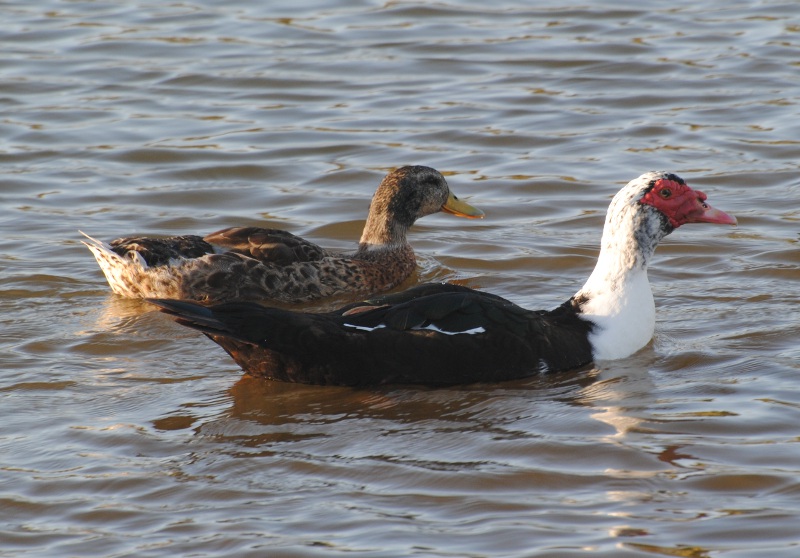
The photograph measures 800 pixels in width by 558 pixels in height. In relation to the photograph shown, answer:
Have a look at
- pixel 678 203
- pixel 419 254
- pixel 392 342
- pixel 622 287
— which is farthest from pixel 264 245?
pixel 678 203

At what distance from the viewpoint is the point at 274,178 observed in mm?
12797

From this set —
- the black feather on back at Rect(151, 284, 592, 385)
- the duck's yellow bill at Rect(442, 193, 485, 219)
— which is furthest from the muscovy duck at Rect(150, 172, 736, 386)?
the duck's yellow bill at Rect(442, 193, 485, 219)

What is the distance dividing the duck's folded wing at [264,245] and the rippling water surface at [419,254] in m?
0.78

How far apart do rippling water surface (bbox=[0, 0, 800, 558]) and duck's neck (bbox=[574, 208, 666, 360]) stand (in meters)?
0.18

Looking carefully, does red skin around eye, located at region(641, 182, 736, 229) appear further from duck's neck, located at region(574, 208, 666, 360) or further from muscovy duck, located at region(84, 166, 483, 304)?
muscovy duck, located at region(84, 166, 483, 304)

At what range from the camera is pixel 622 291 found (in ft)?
26.6

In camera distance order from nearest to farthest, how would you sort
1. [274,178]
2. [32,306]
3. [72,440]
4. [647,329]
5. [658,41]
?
[72,440] → [647,329] → [32,306] → [274,178] → [658,41]

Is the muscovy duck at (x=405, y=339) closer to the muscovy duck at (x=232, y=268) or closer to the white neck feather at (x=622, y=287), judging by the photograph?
the white neck feather at (x=622, y=287)

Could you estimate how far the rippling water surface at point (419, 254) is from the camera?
240 inches

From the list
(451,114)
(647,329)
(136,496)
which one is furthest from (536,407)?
(451,114)

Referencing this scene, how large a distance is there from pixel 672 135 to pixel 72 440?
802 cm

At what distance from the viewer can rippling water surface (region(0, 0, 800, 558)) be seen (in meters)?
6.11

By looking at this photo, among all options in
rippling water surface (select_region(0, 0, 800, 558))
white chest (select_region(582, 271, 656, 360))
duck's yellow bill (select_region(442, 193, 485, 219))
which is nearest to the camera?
rippling water surface (select_region(0, 0, 800, 558))

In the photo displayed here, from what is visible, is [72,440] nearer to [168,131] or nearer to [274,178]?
[274,178]
